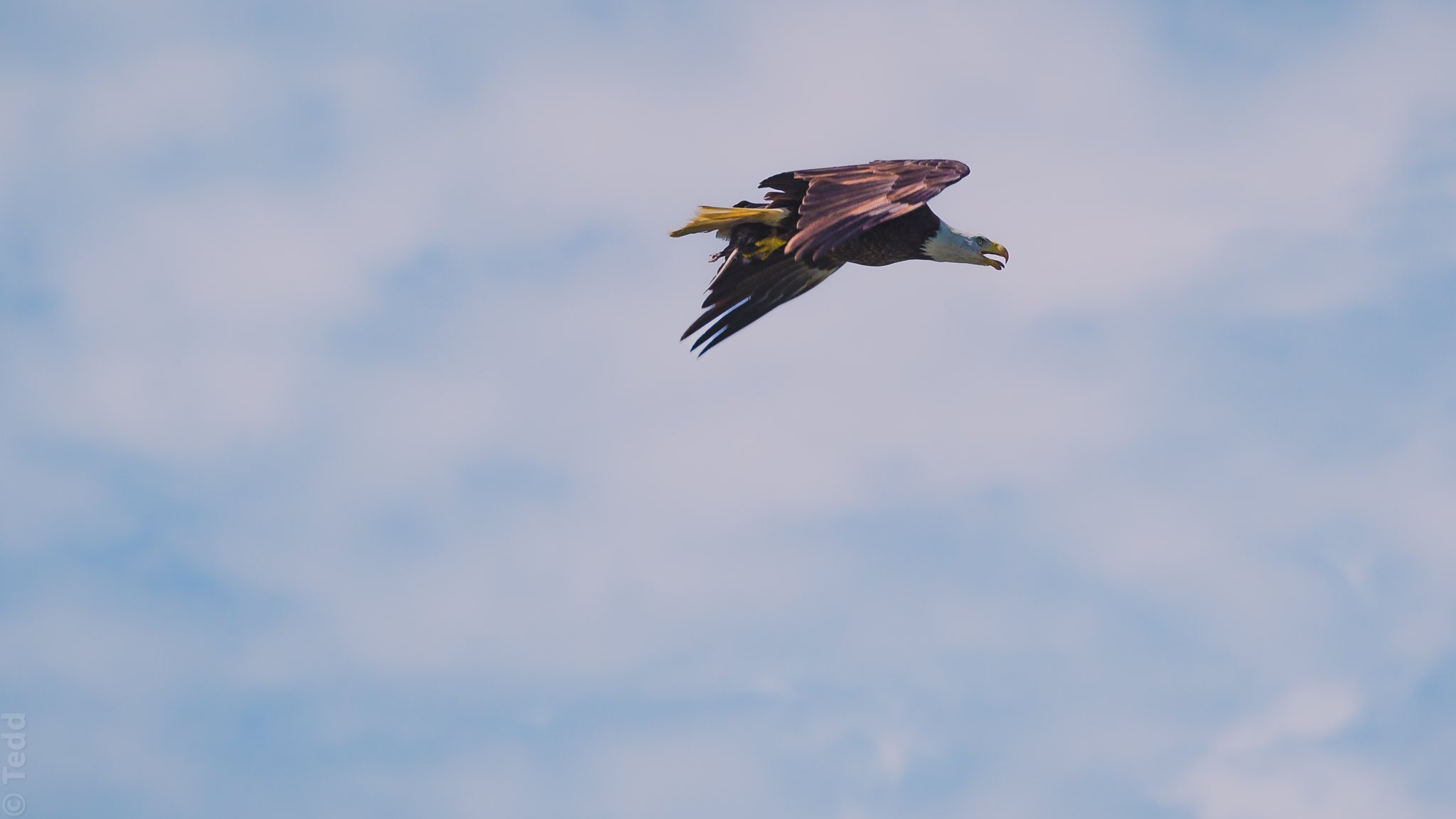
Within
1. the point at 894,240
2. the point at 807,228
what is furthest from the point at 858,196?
the point at 894,240

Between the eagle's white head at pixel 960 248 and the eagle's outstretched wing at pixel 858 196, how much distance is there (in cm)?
192

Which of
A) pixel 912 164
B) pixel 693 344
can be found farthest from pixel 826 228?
pixel 693 344

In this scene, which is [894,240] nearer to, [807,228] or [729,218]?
[729,218]

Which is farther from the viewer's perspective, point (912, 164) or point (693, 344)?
point (693, 344)

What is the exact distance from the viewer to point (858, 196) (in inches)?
523

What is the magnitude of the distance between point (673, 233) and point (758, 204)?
835 millimetres

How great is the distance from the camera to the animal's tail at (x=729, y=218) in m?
15.6

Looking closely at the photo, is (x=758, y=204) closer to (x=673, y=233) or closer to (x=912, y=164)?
(x=673, y=233)

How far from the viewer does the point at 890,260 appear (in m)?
16.0

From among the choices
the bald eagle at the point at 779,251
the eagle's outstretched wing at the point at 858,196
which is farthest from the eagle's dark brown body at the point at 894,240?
the eagle's outstretched wing at the point at 858,196

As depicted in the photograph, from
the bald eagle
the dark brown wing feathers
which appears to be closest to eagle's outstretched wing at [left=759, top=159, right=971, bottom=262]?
the dark brown wing feathers

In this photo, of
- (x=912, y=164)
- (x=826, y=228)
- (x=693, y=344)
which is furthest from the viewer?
(x=693, y=344)

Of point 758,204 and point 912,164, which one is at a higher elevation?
point 758,204

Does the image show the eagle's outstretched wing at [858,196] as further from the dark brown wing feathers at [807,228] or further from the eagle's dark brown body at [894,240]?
the eagle's dark brown body at [894,240]
